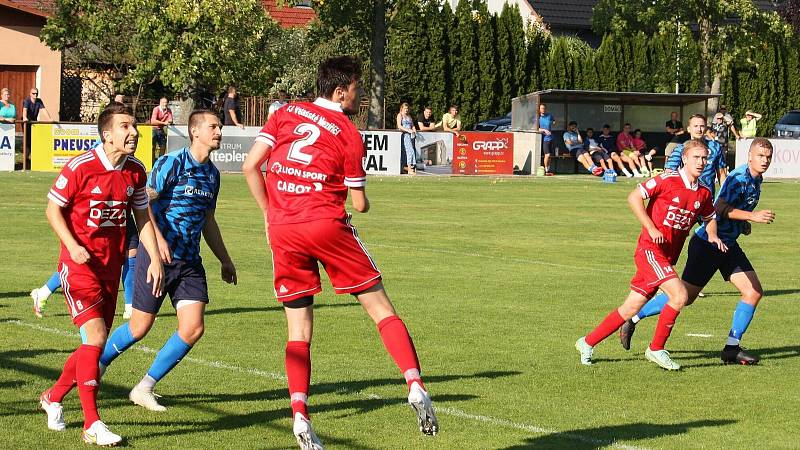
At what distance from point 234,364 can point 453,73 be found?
44.1 m

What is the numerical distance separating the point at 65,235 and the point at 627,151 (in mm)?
32871

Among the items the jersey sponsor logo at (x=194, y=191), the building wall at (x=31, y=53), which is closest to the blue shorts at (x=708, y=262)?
the jersey sponsor logo at (x=194, y=191)

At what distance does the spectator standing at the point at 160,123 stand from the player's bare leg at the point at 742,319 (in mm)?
23425

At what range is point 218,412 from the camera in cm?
814

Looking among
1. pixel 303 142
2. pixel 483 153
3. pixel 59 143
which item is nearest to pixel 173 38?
pixel 59 143

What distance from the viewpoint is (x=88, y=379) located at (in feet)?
23.5

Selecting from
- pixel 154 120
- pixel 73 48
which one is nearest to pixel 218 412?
pixel 154 120

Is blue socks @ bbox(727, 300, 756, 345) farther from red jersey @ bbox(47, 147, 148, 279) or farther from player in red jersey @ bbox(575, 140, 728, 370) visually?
red jersey @ bbox(47, 147, 148, 279)

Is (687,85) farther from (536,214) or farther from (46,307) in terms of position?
(46,307)

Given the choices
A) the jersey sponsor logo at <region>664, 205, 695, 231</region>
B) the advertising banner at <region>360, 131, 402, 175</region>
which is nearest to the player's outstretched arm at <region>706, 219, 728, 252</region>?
the jersey sponsor logo at <region>664, 205, 695, 231</region>

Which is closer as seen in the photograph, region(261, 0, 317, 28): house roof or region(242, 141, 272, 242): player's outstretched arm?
region(242, 141, 272, 242): player's outstretched arm

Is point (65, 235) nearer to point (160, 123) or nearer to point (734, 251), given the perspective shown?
point (734, 251)

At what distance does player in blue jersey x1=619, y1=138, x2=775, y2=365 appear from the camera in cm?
1063

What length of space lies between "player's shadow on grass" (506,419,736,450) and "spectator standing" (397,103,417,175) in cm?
2707
